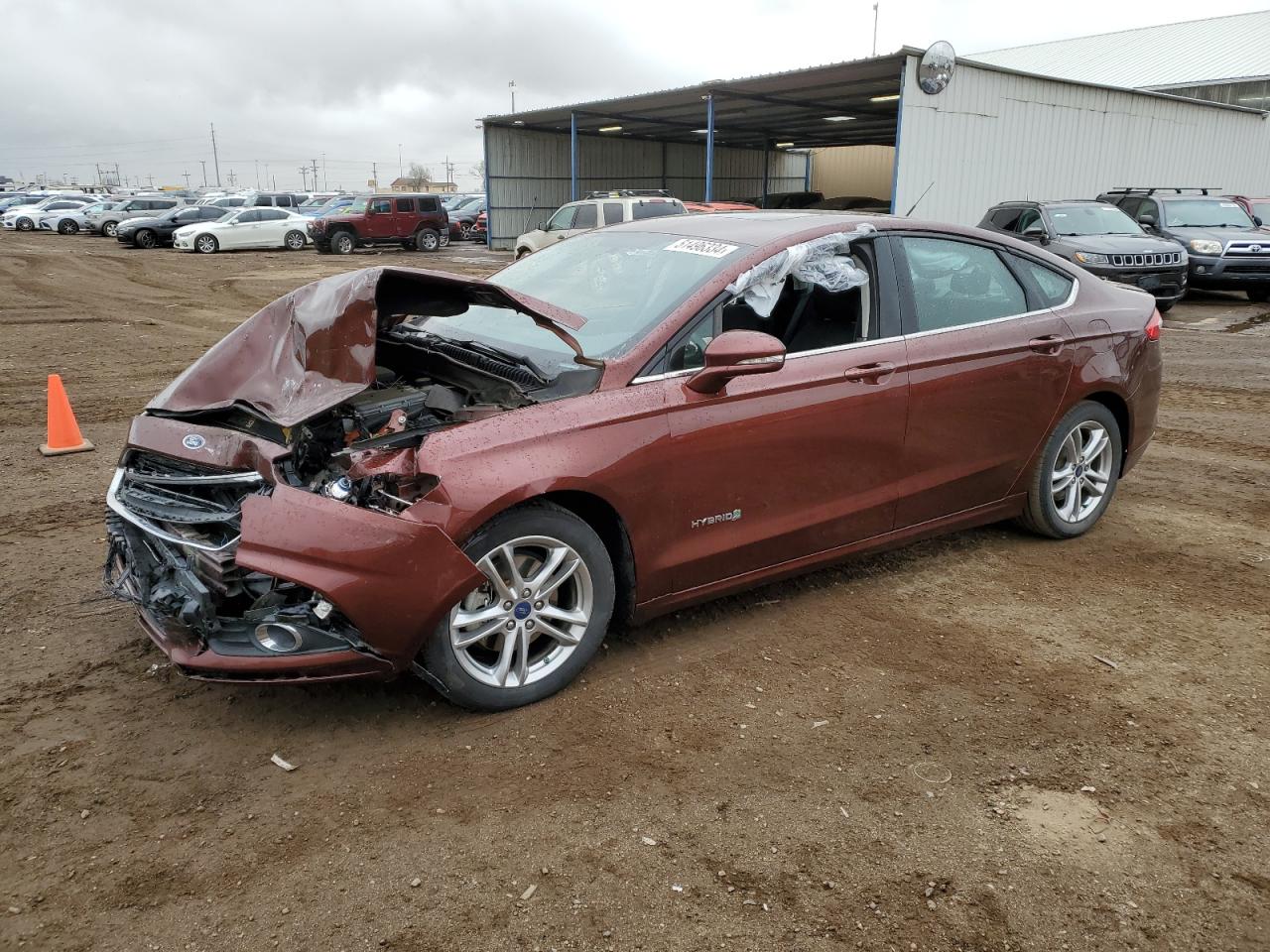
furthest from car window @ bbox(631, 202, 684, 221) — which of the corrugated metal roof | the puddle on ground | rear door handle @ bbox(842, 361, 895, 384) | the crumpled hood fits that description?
the corrugated metal roof

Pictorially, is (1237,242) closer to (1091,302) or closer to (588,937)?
(1091,302)

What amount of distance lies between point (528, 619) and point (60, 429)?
507 centimetres

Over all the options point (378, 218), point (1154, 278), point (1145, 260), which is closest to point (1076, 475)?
point (1145, 260)

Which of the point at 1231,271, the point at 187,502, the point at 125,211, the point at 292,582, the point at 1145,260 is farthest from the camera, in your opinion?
the point at 125,211

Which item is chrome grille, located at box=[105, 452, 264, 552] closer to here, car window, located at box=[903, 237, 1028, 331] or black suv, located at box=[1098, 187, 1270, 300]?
car window, located at box=[903, 237, 1028, 331]

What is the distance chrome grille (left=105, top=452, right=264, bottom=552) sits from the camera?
318 centimetres

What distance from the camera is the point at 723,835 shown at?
2770 mm

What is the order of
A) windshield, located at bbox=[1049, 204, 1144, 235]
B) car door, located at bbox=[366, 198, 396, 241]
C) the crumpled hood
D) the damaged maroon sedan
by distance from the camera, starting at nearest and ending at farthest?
the damaged maroon sedan → the crumpled hood → windshield, located at bbox=[1049, 204, 1144, 235] → car door, located at bbox=[366, 198, 396, 241]

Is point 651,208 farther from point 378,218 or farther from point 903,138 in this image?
point 378,218

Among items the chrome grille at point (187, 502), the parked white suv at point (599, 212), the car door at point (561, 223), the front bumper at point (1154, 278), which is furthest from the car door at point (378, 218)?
the chrome grille at point (187, 502)

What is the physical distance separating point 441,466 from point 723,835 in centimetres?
141

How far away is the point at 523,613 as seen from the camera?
3.36m

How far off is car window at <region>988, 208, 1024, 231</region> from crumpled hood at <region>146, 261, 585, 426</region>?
46.4 feet

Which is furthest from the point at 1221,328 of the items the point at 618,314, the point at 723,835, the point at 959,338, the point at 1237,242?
the point at 723,835
